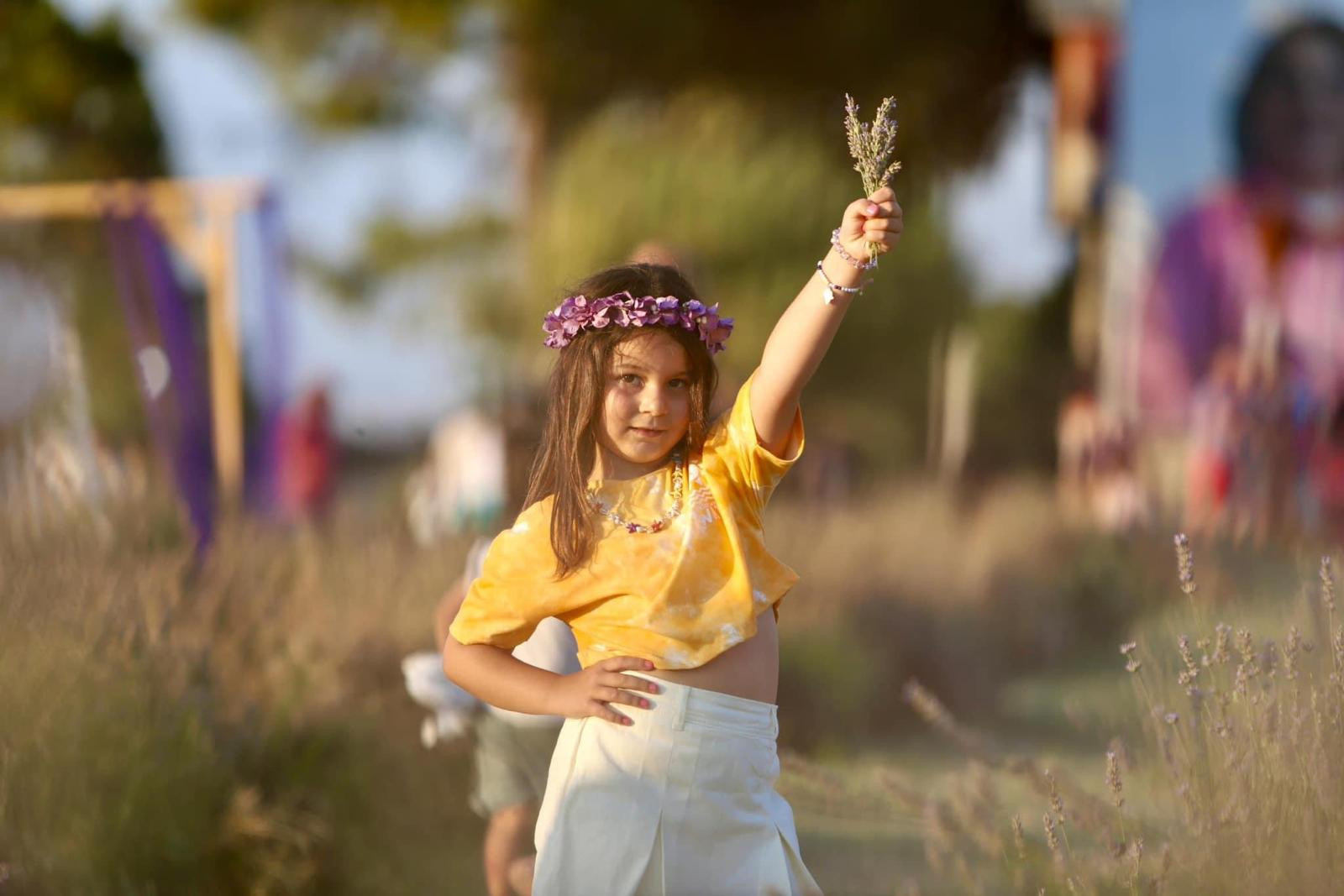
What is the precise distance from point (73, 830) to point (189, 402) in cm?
327

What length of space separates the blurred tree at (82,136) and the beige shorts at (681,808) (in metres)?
9.07

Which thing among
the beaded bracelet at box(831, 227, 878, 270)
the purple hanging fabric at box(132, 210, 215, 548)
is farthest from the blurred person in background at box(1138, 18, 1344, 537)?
the beaded bracelet at box(831, 227, 878, 270)

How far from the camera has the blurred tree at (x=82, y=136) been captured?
11641mm

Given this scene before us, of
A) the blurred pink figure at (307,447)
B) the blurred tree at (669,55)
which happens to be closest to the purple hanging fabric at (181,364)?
the blurred pink figure at (307,447)

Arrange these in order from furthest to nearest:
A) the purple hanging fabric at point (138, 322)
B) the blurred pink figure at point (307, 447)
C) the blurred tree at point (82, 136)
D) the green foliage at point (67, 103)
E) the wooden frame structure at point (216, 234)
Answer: the green foliage at point (67, 103), the blurred tree at point (82, 136), the blurred pink figure at point (307, 447), the wooden frame structure at point (216, 234), the purple hanging fabric at point (138, 322)

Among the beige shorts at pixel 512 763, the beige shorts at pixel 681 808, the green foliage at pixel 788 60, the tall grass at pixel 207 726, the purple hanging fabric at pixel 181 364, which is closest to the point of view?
the beige shorts at pixel 681 808

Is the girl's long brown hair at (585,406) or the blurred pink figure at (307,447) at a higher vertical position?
the girl's long brown hair at (585,406)

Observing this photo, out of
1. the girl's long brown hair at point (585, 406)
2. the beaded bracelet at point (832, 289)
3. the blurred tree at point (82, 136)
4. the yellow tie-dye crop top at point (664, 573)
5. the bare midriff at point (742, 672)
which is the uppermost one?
the blurred tree at point (82, 136)

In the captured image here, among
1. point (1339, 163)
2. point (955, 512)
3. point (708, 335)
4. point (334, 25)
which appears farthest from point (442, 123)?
point (708, 335)

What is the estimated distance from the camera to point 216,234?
7988 mm

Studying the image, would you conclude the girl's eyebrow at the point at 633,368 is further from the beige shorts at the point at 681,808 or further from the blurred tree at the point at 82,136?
the blurred tree at the point at 82,136

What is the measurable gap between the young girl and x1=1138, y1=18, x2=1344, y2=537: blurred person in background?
9.16 meters

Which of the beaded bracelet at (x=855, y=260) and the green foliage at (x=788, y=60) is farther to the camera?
the green foliage at (x=788, y=60)

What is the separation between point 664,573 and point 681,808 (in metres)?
0.33
